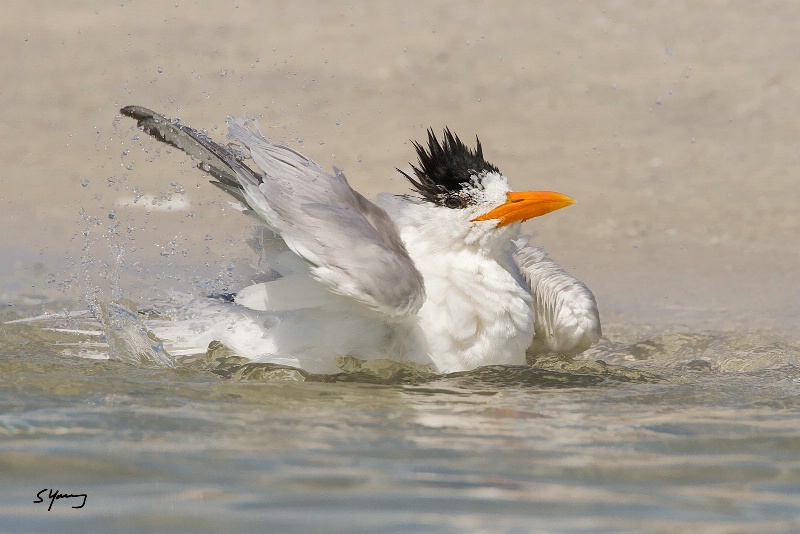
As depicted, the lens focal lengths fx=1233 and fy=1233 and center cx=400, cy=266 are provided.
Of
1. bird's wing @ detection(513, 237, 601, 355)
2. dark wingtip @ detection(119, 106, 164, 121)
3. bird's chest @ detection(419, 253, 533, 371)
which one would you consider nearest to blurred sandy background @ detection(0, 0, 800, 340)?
bird's wing @ detection(513, 237, 601, 355)

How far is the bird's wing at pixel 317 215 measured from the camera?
4512 millimetres

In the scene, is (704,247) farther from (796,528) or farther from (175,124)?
(796,528)

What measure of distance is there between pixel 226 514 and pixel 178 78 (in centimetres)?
771

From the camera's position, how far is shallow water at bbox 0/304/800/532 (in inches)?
127

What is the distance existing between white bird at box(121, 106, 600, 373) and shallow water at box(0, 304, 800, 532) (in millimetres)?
111

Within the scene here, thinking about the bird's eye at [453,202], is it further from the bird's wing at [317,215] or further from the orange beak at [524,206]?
the bird's wing at [317,215]

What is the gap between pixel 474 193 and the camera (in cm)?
498

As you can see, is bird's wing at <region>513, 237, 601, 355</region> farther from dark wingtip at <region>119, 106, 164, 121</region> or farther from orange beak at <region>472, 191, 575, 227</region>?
dark wingtip at <region>119, 106, 164, 121</region>

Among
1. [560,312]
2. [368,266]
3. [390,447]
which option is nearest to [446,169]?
[368,266]

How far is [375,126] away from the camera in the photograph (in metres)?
9.80

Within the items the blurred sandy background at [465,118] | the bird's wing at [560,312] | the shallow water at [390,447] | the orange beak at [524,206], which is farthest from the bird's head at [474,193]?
the blurred sandy background at [465,118]

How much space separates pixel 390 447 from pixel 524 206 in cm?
146

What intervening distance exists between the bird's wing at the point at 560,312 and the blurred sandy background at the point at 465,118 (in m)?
1.51

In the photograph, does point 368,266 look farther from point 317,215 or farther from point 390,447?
point 390,447
